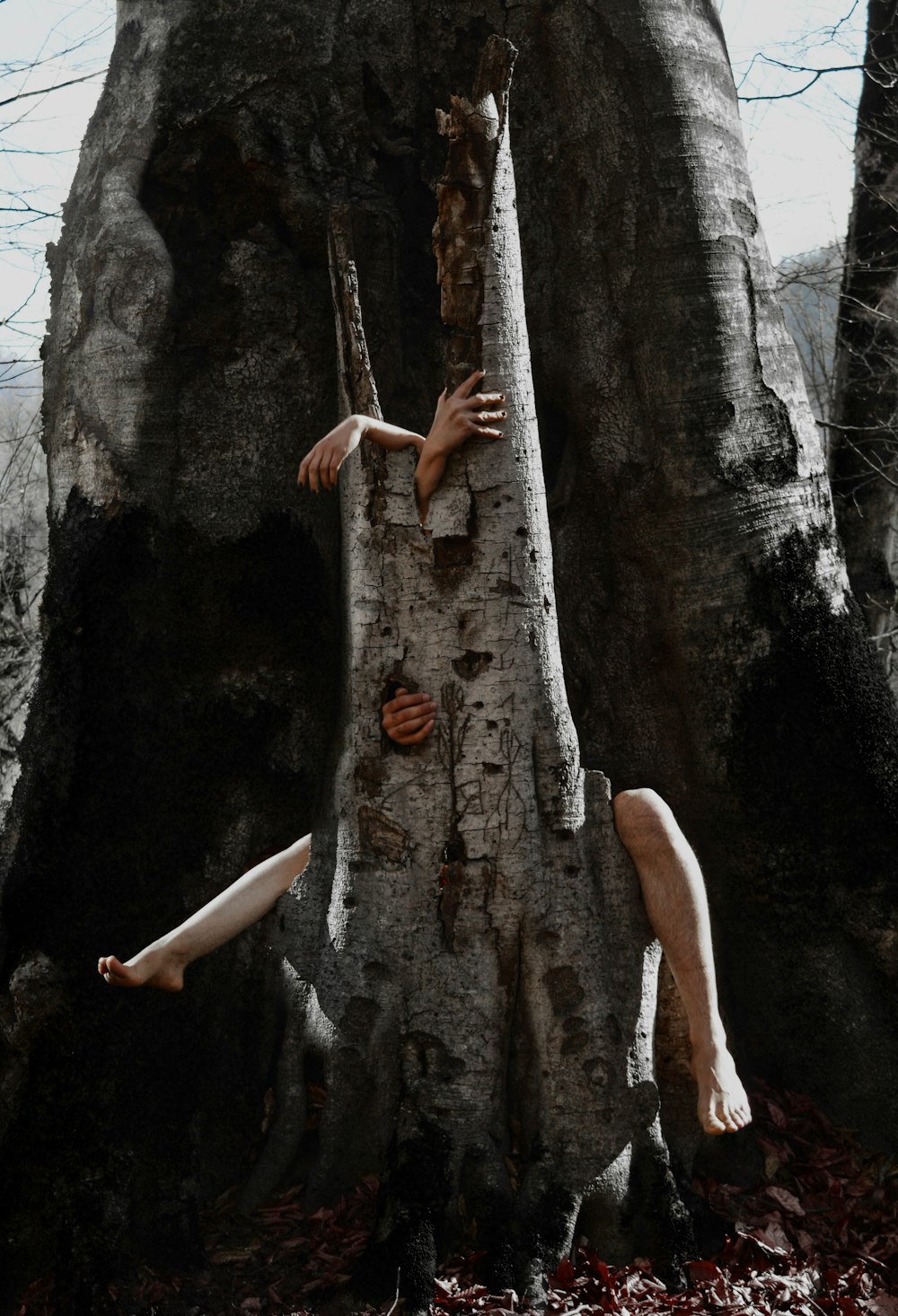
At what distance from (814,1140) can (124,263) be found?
3.92 m

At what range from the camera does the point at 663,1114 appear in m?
3.56

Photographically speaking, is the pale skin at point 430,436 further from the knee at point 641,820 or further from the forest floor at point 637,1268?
the forest floor at point 637,1268

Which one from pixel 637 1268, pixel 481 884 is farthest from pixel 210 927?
pixel 637 1268

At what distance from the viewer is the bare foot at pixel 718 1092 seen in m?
3.04

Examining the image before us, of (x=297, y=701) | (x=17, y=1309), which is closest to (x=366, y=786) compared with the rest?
(x=297, y=701)

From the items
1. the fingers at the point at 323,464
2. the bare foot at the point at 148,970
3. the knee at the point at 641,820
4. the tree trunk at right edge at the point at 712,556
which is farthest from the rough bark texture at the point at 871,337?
the bare foot at the point at 148,970

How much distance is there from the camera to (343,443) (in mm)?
3340

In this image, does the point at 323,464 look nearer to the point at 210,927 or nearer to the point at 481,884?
the point at 481,884

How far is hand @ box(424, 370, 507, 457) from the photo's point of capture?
11.1 feet

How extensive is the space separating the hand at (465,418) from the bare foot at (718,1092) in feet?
6.03

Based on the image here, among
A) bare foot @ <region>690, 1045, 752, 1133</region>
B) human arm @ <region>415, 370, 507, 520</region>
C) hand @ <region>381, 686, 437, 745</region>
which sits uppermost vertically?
human arm @ <region>415, 370, 507, 520</region>

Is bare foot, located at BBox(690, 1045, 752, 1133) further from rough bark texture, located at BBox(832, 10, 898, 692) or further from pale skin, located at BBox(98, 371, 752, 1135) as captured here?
rough bark texture, located at BBox(832, 10, 898, 692)

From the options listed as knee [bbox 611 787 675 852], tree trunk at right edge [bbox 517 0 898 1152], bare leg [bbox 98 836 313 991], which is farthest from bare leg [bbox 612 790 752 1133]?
bare leg [bbox 98 836 313 991]

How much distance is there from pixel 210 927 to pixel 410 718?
85cm
